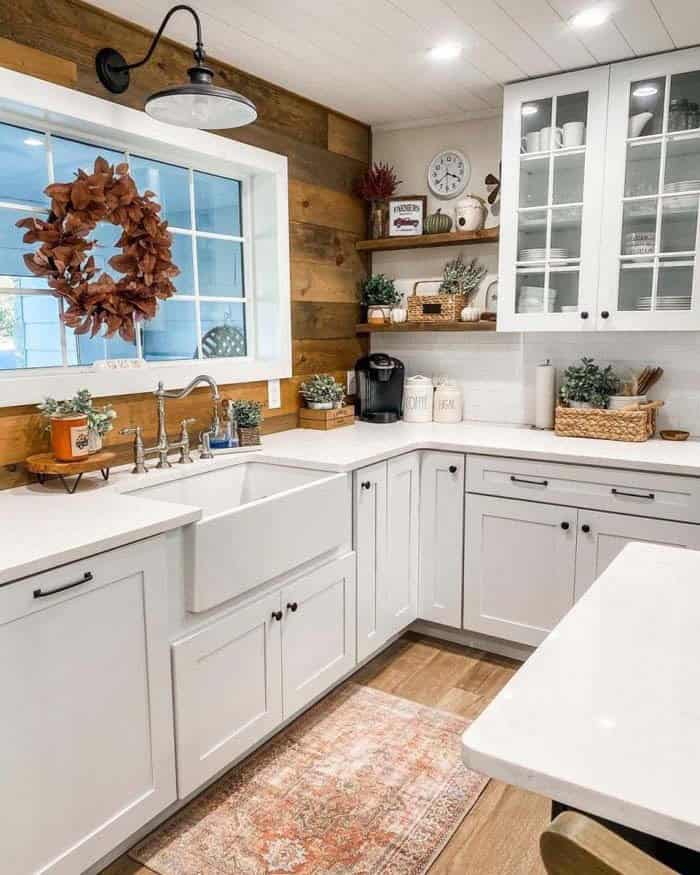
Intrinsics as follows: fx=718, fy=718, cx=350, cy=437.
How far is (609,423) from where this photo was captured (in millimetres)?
2941

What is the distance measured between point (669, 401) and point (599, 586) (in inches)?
81.6

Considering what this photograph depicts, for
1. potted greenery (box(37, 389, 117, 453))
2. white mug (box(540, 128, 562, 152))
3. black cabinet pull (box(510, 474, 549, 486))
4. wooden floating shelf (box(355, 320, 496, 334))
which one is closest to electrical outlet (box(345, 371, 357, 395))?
wooden floating shelf (box(355, 320, 496, 334))

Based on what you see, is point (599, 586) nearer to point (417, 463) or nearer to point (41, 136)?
point (417, 463)

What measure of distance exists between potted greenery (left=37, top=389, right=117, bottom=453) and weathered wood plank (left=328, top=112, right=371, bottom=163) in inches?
73.8

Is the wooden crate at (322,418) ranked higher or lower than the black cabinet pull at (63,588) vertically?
higher

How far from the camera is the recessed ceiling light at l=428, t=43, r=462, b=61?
260 cm

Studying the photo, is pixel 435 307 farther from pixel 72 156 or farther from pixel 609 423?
pixel 72 156

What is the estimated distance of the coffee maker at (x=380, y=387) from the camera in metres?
3.52

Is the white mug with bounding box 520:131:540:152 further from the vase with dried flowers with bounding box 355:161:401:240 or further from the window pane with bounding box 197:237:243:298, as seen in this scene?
the window pane with bounding box 197:237:243:298

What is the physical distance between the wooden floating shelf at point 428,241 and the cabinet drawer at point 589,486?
107 cm

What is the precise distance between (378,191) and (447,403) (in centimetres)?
111

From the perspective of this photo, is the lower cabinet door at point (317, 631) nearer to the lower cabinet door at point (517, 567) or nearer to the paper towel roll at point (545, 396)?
the lower cabinet door at point (517, 567)

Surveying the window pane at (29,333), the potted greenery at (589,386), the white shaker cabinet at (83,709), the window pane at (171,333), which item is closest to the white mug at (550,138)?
the potted greenery at (589,386)

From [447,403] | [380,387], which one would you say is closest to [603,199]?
[447,403]
